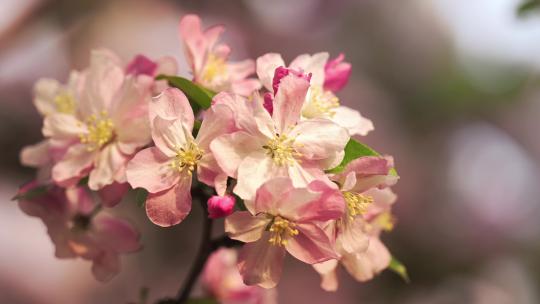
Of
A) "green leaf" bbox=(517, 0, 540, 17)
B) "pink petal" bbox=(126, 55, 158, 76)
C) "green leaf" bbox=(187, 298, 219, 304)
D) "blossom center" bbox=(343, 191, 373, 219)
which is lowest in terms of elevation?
"green leaf" bbox=(187, 298, 219, 304)

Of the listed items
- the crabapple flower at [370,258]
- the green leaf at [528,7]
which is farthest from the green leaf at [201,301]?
the green leaf at [528,7]

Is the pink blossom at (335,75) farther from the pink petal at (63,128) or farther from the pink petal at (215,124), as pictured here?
the pink petal at (63,128)

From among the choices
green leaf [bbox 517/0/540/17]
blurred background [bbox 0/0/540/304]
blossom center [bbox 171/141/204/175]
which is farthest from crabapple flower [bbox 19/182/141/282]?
blurred background [bbox 0/0/540/304]

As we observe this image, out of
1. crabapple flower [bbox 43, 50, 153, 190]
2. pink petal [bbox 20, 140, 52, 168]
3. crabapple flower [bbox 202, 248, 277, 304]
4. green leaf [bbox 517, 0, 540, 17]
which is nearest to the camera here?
crabapple flower [bbox 43, 50, 153, 190]

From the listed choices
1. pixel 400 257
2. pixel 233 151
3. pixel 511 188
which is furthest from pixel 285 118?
pixel 511 188

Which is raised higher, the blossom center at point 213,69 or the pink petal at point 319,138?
the pink petal at point 319,138

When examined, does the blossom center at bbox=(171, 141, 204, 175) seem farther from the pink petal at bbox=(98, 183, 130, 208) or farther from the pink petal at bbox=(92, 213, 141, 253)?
the pink petal at bbox=(92, 213, 141, 253)

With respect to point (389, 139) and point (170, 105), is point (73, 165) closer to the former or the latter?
point (170, 105)
